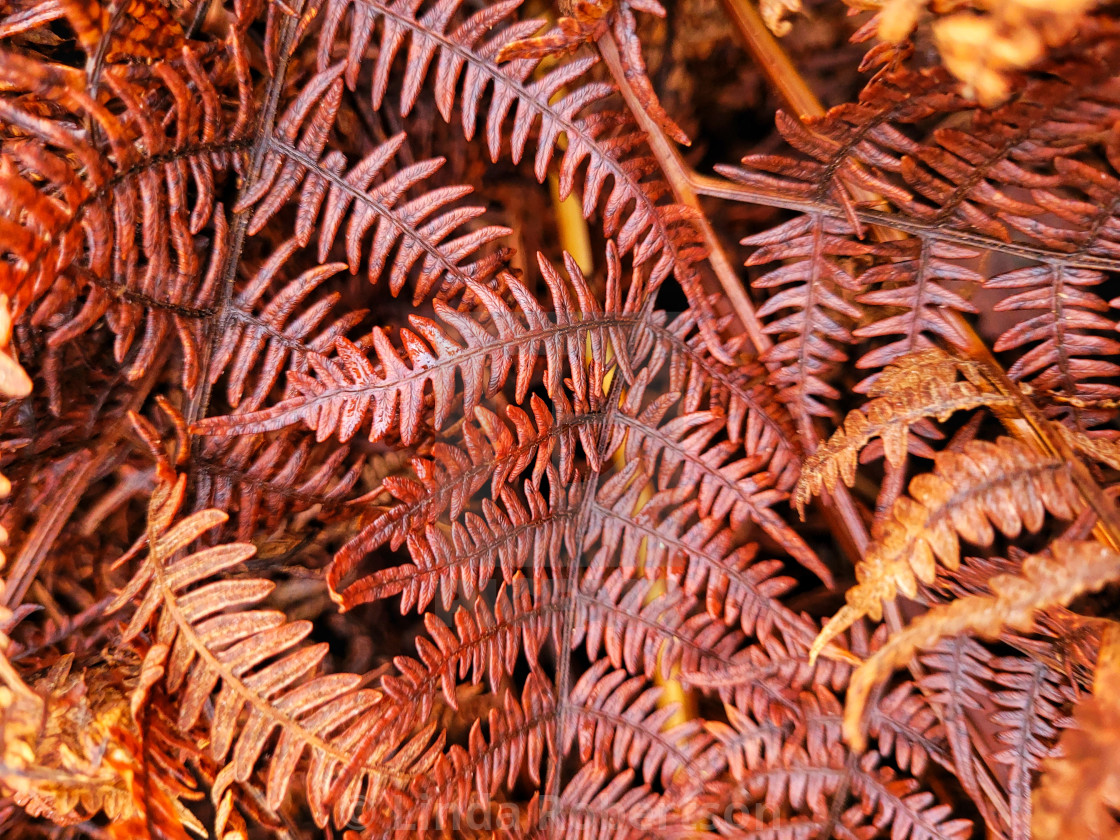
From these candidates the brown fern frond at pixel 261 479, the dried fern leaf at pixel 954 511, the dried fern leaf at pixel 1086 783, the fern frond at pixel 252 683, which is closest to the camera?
the dried fern leaf at pixel 1086 783

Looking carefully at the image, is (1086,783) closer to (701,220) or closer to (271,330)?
(701,220)

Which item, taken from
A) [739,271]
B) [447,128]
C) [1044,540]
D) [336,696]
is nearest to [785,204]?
[739,271]

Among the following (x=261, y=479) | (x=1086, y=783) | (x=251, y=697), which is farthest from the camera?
(x=261, y=479)

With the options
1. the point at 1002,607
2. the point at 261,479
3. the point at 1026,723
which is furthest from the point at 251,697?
the point at 1026,723

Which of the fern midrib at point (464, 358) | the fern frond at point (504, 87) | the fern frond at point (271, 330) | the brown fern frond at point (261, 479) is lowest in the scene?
the brown fern frond at point (261, 479)

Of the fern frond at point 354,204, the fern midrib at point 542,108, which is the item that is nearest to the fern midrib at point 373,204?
the fern frond at point 354,204

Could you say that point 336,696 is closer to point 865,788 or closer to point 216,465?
point 216,465

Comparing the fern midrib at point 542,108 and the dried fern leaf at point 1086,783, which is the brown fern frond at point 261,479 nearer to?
the fern midrib at point 542,108
